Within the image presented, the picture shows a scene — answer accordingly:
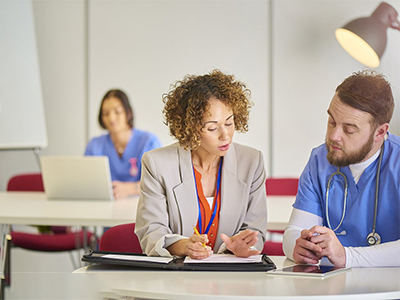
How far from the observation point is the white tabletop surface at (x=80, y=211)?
2.56 metres

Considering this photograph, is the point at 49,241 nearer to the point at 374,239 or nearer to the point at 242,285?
the point at 374,239

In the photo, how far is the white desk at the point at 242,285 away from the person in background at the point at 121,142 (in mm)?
2290

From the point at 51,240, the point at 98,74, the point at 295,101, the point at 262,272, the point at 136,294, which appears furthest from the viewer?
the point at 98,74

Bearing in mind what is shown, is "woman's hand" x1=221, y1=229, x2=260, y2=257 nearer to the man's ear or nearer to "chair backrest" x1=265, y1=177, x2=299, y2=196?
the man's ear

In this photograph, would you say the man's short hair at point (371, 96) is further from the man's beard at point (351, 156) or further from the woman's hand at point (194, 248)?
the woman's hand at point (194, 248)

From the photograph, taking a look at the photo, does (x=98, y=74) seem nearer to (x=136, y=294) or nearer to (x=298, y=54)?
(x=298, y=54)

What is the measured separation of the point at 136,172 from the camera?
3.77 m

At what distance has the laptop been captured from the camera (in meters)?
3.05

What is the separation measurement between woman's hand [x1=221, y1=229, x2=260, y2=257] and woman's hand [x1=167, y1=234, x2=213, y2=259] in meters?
0.06

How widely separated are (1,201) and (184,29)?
2400 millimetres

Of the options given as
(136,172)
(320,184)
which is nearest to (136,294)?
(320,184)

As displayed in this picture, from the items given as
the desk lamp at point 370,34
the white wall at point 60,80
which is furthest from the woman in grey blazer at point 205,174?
the white wall at point 60,80

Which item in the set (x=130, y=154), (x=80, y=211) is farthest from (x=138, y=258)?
(x=130, y=154)

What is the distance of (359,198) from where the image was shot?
1.77m
